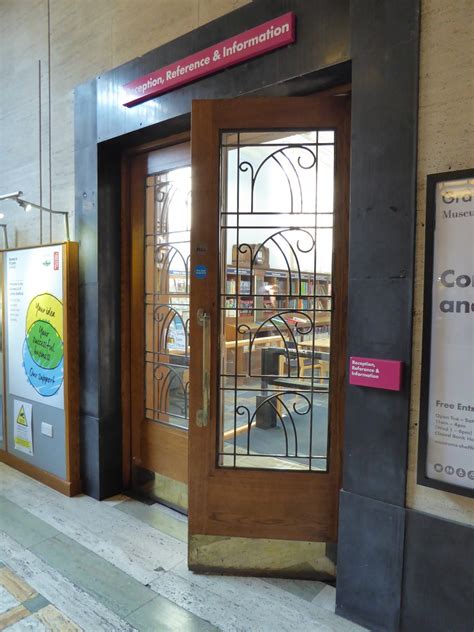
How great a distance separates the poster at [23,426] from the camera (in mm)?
3312

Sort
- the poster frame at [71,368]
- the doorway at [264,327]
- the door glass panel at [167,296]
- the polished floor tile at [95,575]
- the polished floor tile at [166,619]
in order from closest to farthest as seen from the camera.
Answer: the polished floor tile at [166,619] → the polished floor tile at [95,575] → the doorway at [264,327] → the door glass panel at [167,296] → the poster frame at [71,368]

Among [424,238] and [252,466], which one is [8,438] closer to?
[252,466]

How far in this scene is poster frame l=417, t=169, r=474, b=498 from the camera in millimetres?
1607

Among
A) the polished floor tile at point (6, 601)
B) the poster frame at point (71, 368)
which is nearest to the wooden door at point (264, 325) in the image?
the polished floor tile at point (6, 601)

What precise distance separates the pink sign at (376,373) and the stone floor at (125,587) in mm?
1080

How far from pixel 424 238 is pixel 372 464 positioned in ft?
3.20

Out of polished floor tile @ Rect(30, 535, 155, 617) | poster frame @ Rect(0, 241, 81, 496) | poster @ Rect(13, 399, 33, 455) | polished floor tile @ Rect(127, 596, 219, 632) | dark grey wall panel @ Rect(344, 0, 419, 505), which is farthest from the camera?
poster @ Rect(13, 399, 33, 455)

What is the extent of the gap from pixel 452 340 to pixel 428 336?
9 cm

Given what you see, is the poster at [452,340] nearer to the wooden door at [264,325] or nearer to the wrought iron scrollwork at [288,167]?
the wooden door at [264,325]

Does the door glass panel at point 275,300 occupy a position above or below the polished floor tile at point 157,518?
above

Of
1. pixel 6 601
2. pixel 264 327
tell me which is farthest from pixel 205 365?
pixel 6 601

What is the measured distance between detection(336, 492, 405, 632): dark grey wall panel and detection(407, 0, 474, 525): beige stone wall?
177 mm

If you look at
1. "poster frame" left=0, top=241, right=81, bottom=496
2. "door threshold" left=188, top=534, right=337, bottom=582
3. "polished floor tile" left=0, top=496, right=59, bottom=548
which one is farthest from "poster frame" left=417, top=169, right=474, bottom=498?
"poster frame" left=0, top=241, right=81, bottom=496

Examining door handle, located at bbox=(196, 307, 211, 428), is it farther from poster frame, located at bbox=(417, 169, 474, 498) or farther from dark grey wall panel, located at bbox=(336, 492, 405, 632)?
poster frame, located at bbox=(417, 169, 474, 498)
